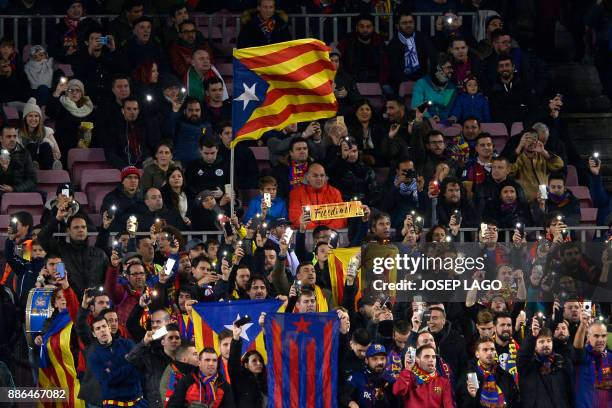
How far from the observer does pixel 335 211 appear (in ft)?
74.0

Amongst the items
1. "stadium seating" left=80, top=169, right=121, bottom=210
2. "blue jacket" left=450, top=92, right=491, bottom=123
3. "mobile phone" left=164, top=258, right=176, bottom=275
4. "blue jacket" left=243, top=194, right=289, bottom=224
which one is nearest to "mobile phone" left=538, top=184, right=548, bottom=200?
"blue jacket" left=450, top=92, right=491, bottom=123

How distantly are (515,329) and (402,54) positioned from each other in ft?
17.9

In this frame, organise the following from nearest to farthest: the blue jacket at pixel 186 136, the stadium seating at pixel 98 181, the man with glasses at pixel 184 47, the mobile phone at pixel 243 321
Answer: the mobile phone at pixel 243 321 → the stadium seating at pixel 98 181 → the blue jacket at pixel 186 136 → the man with glasses at pixel 184 47

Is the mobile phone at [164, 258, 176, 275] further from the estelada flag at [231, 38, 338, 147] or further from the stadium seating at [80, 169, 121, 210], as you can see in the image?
the stadium seating at [80, 169, 121, 210]

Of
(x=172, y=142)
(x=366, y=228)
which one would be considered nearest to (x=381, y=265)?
(x=366, y=228)

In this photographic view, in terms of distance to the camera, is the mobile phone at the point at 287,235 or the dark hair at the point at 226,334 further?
the mobile phone at the point at 287,235

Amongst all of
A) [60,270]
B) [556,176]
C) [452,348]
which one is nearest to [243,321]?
[60,270]

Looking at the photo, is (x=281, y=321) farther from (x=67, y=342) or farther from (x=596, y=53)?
(x=596, y=53)

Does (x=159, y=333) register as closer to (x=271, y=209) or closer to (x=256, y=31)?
(x=271, y=209)

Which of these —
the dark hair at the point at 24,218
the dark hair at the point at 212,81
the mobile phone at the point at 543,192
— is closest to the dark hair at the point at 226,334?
the dark hair at the point at 24,218

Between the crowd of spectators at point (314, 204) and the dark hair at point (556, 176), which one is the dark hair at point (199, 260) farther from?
the dark hair at point (556, 176)

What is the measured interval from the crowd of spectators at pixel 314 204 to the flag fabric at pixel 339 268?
0.06 metres

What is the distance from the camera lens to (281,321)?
21.1 meters

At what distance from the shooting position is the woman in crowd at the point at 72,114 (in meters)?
25.2
